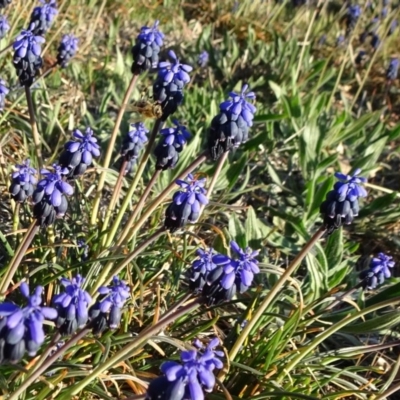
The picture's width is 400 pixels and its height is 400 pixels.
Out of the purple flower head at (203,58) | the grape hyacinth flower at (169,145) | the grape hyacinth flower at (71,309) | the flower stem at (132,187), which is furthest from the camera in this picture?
the purple flower head at (203,58)

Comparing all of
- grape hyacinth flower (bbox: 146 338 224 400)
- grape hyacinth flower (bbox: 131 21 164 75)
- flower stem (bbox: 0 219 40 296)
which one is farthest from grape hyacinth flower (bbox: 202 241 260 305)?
grape hyacinth flower (bbox: 131 21 164 75)

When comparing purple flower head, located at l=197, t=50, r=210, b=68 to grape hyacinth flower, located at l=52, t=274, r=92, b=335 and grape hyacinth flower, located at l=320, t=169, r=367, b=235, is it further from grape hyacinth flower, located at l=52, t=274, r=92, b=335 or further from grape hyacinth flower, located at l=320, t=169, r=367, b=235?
grape hyacinth flower, located at l=52, t=274, r=92, b=335

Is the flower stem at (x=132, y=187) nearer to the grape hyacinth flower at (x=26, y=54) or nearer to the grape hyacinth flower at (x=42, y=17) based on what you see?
the grape hyacinth flower at (x=26, y=54)

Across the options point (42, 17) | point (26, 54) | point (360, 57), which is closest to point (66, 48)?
point (42, 17)

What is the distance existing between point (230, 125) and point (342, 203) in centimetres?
54

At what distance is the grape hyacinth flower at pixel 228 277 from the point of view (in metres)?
2.11

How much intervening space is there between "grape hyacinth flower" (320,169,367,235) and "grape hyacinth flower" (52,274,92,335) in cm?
104

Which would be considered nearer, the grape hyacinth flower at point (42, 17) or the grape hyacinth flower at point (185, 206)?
the grape hyacinth flower at point (185, 206)

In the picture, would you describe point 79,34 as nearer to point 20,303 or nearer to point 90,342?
point 20,303

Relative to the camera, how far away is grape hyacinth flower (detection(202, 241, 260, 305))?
2107 mm

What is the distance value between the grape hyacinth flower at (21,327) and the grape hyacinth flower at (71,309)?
0.26m

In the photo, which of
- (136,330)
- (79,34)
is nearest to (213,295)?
(136,330)

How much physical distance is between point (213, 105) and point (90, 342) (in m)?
2.90

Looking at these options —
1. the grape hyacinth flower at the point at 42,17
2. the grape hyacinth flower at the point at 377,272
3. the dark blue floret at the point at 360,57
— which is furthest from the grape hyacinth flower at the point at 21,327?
the dark blue floret at the point at 360,57
